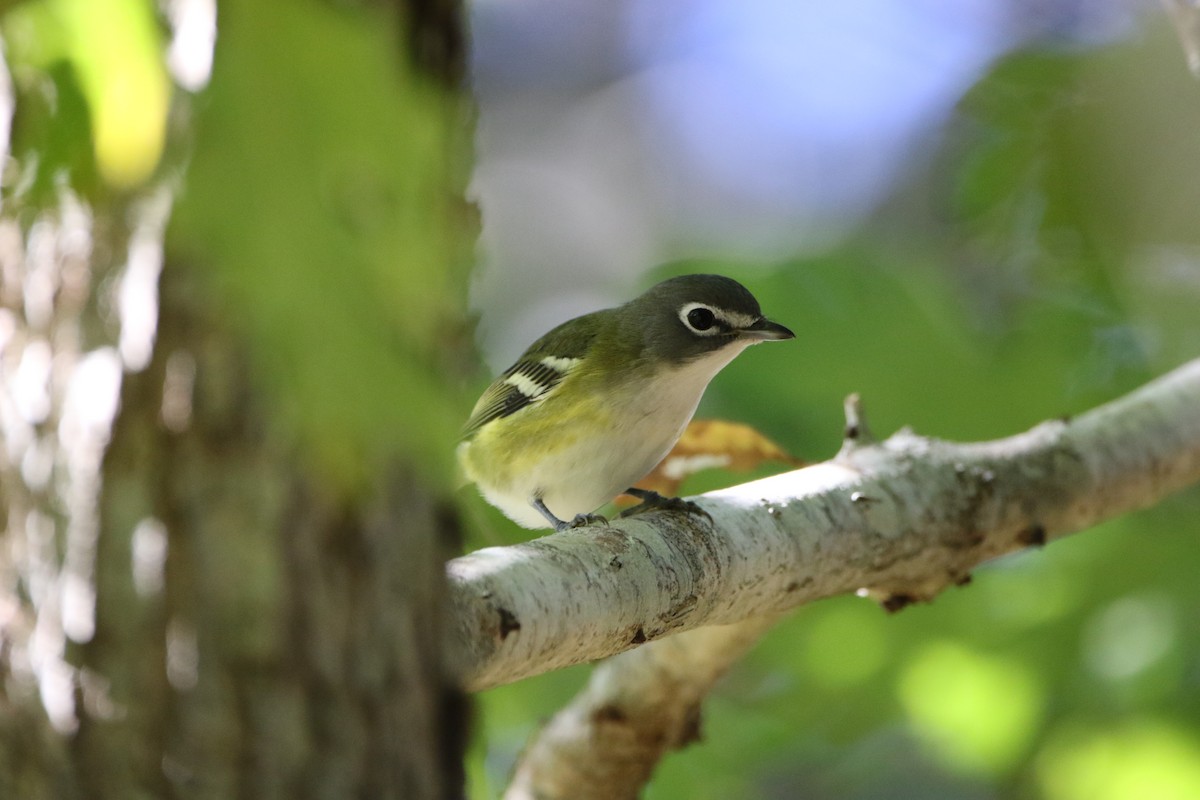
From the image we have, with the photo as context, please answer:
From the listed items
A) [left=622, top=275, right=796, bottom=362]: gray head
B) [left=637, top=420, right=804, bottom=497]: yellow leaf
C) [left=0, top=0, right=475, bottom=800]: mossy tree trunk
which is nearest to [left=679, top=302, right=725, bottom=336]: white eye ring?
[left=622, top=275, right=796, bottom=362]: gray head

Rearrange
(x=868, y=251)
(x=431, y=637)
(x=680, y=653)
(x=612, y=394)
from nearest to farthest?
(x=431, y=637)
(x=680, y=653)
(x=612, y=394)
(x=868, y=251)

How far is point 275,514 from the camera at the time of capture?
3.57ft

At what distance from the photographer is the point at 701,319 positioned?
3412 mm

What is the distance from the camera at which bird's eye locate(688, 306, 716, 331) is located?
3.39 m

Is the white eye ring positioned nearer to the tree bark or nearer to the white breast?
the white breast

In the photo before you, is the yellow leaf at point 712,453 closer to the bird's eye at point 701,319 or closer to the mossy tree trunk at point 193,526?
the bird's eye at point 701,319

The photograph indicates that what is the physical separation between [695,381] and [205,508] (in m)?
2.37

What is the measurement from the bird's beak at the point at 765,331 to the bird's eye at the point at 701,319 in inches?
4.1

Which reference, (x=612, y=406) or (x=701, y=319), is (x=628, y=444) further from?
(x=701, y=319)

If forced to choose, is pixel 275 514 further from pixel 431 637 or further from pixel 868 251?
pixel 868 251

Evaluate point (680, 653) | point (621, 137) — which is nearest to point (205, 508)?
point (680, 653)

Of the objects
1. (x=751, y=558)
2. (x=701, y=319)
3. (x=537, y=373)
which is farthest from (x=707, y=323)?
(x=751, y=558)

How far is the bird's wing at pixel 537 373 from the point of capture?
11.7ft

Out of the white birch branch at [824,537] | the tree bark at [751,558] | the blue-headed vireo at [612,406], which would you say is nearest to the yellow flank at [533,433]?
the blue-headed vireo at [612,406]
